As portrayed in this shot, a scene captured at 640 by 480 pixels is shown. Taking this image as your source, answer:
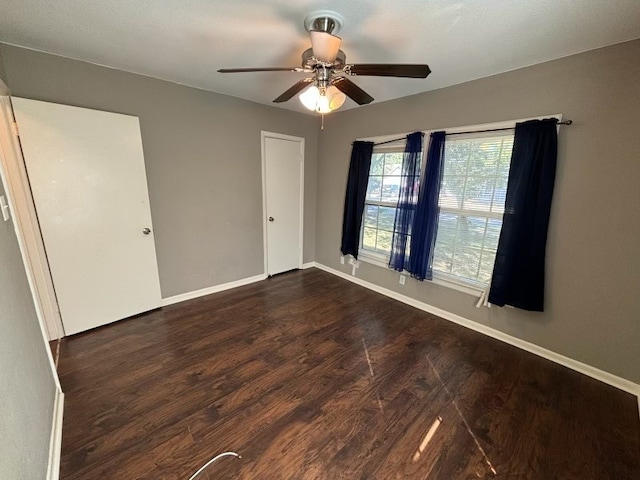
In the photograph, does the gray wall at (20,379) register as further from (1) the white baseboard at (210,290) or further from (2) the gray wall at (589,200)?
(2) the gray wall at (589,200)

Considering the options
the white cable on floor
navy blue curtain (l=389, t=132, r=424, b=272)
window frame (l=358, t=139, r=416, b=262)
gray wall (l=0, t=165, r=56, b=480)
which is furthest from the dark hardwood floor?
window frame (l=358, t=139, r=416, b=262)

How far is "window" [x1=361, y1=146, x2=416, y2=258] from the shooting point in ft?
10.5

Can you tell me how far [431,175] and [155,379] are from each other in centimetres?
302

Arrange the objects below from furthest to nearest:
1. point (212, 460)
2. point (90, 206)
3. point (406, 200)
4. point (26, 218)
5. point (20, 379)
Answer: point (406, 200)
point (90, 206)
point (26, 218)
point (212, 460)
point (20, 379)

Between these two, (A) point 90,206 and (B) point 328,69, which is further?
(A) point 90,206

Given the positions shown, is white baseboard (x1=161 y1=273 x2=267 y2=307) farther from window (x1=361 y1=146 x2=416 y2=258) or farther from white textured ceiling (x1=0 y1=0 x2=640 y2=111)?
white textured ceiling (x1=0 y1=0 x2=640 y2=111)

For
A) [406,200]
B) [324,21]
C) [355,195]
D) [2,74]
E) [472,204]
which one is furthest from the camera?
[355,195]

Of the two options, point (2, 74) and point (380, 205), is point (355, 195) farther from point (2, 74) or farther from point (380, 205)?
point (2, 74)

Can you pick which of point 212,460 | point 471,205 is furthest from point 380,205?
point 212,460

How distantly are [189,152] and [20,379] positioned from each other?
92.6 inches

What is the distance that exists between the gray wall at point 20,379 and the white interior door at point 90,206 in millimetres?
821

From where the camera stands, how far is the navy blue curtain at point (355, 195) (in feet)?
11.1

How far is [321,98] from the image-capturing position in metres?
1.92

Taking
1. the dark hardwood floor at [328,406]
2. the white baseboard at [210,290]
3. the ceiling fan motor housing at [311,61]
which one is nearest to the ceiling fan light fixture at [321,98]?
the ceiling fan motor housing at [311,61]
